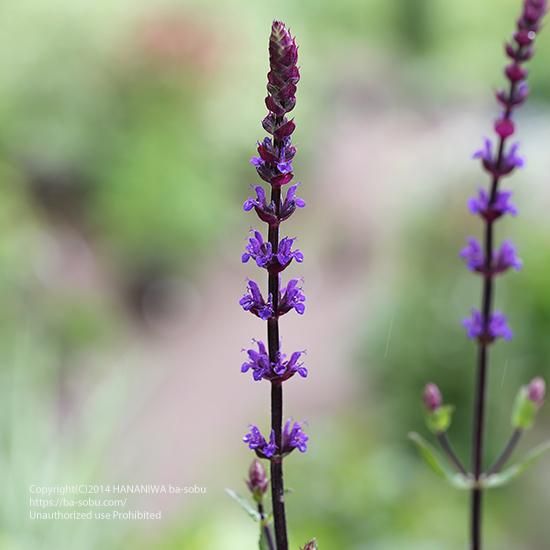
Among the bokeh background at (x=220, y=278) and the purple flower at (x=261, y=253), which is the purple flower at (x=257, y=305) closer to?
the purple flower at (x=261, y=253)

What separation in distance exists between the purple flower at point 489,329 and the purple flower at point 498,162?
0.27 m

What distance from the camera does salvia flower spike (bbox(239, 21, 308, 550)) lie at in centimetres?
105

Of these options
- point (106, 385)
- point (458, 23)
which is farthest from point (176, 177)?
point (458, 23)

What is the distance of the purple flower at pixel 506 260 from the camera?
1.61 metres

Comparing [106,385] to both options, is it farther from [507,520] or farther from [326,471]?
[507,520]

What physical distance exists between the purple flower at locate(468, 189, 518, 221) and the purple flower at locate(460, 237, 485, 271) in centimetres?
9

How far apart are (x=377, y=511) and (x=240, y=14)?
6933 millimetres

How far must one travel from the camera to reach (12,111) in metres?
7.35

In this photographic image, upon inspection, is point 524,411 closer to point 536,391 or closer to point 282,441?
point 536,391

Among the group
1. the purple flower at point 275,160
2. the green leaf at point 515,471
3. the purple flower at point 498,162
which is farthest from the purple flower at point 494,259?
the purple flower at point 275,160

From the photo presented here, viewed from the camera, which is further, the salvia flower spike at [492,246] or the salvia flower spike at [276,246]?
the salvia flower spike at [492,246]

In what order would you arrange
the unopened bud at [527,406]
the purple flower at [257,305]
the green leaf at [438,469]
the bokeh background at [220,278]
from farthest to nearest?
1. the bokeh background at [220,278]
2. the unopened bud at [527,406]
3. the green leaf at [438,469]
4. the purple flower at [257,305]

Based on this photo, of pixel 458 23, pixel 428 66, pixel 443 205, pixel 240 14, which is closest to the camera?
pixel 443 205

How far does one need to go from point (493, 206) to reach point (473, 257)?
122 mm
